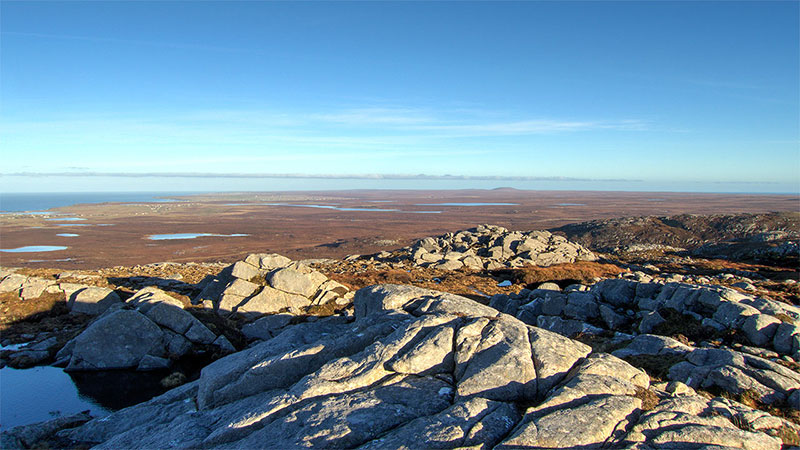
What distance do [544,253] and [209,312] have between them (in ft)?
153

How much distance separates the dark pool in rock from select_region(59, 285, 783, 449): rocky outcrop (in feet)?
17.3

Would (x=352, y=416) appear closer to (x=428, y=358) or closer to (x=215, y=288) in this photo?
(x=428, y=358)

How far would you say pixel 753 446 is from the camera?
9430 mm

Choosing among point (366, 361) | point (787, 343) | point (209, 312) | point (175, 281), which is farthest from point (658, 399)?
point (175, 281)

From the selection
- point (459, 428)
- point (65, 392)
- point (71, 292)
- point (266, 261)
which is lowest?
point (65, 392)

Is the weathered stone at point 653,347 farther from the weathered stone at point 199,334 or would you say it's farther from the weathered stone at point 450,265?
the weathered stone at point 450,265

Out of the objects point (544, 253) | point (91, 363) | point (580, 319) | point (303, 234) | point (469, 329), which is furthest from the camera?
point (303, 234)

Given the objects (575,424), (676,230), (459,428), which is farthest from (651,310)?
(676,230)

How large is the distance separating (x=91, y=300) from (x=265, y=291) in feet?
49.0

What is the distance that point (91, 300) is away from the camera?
111 feet

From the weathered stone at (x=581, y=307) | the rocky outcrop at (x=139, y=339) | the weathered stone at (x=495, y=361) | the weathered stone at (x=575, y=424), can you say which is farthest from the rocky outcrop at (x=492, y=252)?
the weathered stone at (x=575, y=424)

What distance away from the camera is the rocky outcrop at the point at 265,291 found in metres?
32.4

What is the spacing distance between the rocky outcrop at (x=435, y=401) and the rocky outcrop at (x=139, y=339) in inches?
347

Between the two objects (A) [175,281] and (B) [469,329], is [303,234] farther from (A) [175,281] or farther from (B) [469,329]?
(B) [469,329]
